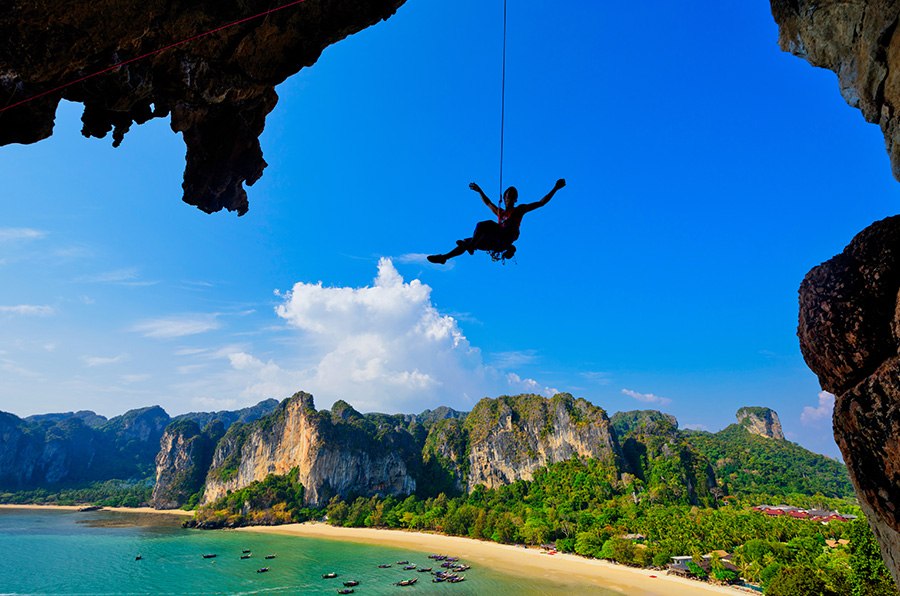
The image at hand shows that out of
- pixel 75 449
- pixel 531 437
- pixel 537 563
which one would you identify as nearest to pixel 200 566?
pixel 537 563

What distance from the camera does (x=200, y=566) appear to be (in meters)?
41.7

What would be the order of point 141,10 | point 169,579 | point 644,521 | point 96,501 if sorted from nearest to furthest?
point 141,10 < point 169,579 < point 644,521 < point 96,501

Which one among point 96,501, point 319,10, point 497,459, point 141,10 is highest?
point 319,10

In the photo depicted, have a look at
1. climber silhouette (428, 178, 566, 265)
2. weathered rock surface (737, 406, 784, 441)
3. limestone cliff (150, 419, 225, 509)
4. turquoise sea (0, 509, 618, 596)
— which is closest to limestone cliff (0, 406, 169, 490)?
limestone cliff (150, 419, 225, 509)

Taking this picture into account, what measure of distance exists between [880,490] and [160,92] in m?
11.4

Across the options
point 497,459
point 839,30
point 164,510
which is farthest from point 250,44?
point 164,510

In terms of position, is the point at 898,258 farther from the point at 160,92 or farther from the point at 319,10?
the point at 160,92

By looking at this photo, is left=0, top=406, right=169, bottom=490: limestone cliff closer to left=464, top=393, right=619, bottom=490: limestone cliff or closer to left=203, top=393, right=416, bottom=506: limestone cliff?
left=203, top=393, right=416, bottom=506: limestone cliff

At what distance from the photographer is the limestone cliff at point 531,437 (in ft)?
248

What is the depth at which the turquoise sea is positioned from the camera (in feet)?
112

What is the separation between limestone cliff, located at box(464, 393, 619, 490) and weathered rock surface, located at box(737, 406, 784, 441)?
291 feet

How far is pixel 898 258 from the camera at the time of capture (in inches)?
121

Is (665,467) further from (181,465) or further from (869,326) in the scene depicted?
(181,465)

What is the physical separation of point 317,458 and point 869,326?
3318 inches
